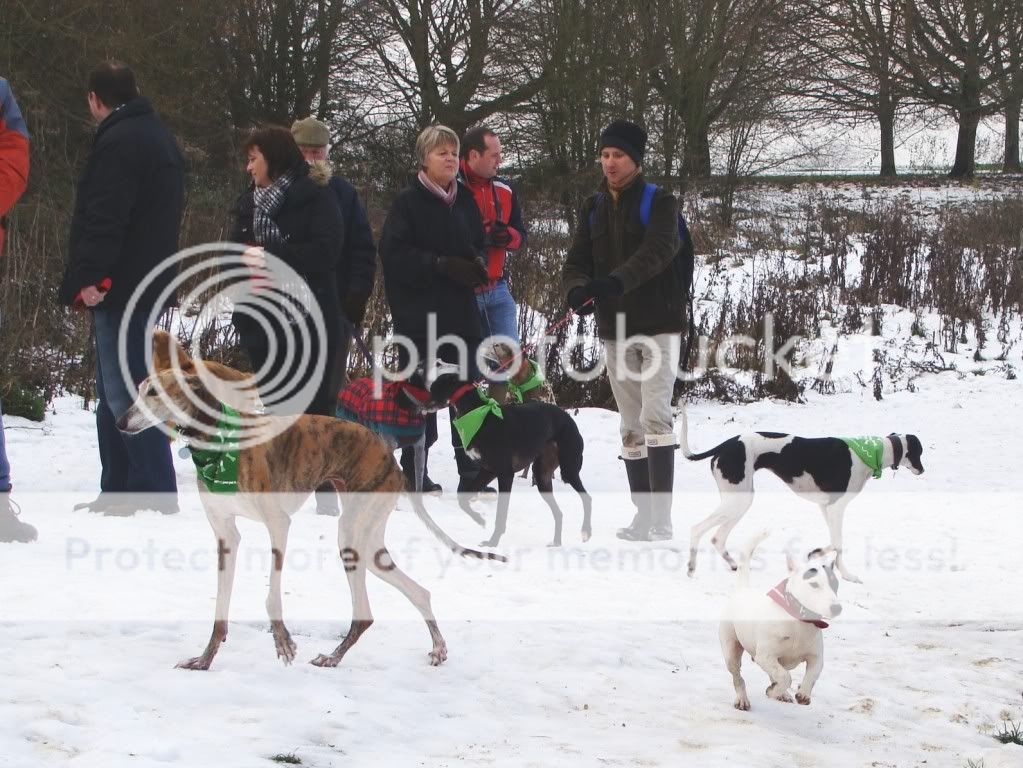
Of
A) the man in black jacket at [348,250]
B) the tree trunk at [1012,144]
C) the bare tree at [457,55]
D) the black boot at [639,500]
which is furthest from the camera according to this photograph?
the tree trunk at [1012,144]

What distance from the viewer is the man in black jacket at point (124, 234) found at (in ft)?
16.6

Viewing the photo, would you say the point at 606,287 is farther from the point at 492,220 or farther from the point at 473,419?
the point at 492,220

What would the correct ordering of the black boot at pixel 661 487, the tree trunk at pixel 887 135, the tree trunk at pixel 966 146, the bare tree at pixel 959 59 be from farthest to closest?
the tree trunk at pixel 887 135 < the tree trunk at pixel 966 146 < the bare tree at pixel 959 59 < the black boot at pixel 661 487

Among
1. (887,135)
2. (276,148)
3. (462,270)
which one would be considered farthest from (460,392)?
(887,135)

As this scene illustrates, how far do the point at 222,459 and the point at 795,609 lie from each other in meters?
1.88

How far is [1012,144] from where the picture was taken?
88.3 feet

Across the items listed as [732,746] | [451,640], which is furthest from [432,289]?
[732,746]

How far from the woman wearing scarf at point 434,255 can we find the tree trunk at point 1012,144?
77.7ft

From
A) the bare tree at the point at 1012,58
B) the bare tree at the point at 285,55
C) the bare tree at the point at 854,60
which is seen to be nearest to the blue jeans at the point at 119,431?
the bare tree at the point at 285,55

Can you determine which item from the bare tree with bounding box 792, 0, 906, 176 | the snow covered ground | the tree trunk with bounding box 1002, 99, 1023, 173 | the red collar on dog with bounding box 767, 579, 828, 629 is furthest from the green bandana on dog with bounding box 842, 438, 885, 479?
the tree trunk with bounding box 1002, 99, 1023, 173

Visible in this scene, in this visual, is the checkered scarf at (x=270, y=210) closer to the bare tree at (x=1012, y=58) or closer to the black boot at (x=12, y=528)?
the black boot at (x=12, y=528)

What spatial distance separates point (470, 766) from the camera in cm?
321

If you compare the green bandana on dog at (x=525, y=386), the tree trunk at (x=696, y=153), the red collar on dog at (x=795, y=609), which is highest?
the tree trunk at (x=696, y=153)

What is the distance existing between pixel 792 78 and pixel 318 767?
2345 centimetres
